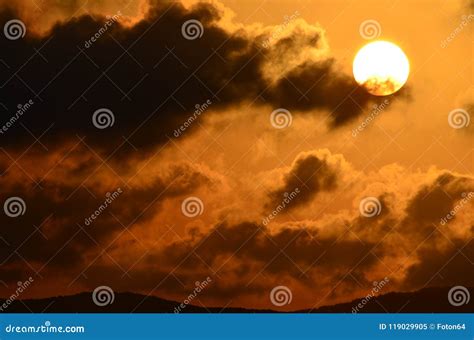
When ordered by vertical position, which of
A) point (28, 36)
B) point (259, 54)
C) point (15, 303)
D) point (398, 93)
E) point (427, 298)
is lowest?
point (15, 303)

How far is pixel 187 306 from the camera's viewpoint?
1043cm

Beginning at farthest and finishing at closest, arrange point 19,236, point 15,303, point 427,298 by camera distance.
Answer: point 427,298 < point 19,236 < point 15,303

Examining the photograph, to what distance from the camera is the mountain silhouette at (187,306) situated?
10.4 meters

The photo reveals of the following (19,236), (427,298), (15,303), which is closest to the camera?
(15,303)

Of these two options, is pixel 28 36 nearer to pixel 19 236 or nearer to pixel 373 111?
pixel 19 236

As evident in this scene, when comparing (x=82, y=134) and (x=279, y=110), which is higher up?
(x=279, y=110)

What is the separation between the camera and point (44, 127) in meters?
11.3

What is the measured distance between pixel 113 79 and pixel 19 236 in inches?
121

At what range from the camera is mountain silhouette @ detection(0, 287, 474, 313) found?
10.4 meters

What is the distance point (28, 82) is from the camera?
1096 cm

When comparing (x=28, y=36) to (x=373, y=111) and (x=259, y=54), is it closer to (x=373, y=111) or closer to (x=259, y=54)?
(x=259, y=54)

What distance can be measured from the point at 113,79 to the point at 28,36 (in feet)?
5.06

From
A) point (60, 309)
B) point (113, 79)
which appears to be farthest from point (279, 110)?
point (60, 309)

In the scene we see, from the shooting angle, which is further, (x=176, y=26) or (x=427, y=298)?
(x=427, y=298)
